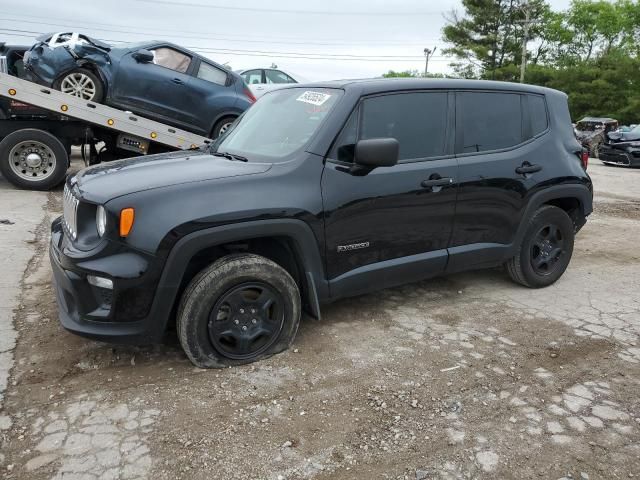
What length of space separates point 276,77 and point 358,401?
11.3m

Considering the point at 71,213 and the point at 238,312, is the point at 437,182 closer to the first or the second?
the point at 238,312

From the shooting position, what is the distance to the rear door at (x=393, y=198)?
132 inches

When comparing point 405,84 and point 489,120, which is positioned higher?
point 405,84

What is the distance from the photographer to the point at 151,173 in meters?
3.16

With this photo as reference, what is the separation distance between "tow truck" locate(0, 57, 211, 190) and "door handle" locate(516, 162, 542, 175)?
4632 mm

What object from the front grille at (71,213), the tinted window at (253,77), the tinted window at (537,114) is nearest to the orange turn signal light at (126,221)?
the front grille at (71,213)

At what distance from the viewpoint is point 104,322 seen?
2859mm

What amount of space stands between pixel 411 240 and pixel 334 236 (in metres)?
0.67

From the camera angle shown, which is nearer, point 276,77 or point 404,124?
point 404,124

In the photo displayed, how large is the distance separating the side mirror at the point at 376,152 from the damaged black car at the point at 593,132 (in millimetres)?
19169

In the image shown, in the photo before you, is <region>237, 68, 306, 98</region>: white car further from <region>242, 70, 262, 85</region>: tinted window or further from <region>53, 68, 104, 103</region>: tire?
<region>53, 68, 104, 103</region>: tire

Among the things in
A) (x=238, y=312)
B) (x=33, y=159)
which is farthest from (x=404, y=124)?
(x=33, y=159)

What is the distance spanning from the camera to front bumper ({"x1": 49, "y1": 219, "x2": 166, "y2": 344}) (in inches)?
110

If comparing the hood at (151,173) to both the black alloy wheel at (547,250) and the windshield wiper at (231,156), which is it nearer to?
the windshield wiper at (231,156)
